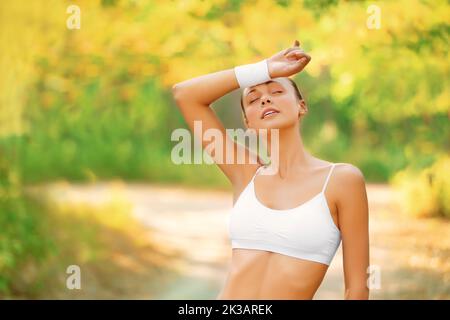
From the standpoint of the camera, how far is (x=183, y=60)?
14.7ft

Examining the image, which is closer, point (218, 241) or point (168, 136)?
point (168, 136)

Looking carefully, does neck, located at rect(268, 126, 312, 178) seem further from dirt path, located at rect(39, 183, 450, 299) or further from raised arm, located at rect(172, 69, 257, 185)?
dirt path, located at rect(39, 183, 450, 299)

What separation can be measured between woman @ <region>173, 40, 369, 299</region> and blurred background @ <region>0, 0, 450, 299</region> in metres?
2.40

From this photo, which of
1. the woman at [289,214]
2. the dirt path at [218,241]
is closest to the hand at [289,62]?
the woman at [289,214]

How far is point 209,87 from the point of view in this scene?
1589 mm

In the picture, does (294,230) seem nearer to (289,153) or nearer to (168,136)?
(289,153)

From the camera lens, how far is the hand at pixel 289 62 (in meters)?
1.40

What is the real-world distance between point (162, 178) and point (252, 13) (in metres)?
1.40

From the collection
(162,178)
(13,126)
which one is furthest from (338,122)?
(13,126)

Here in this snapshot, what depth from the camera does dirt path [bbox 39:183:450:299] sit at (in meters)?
4.30

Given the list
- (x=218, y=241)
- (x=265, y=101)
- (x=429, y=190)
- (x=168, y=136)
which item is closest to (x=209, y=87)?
(x=265, y=101)

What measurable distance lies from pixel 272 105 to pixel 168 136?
3404 millimetres

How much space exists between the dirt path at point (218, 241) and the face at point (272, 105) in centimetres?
298

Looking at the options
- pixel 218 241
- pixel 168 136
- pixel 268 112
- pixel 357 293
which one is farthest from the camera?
pixel 218 241
